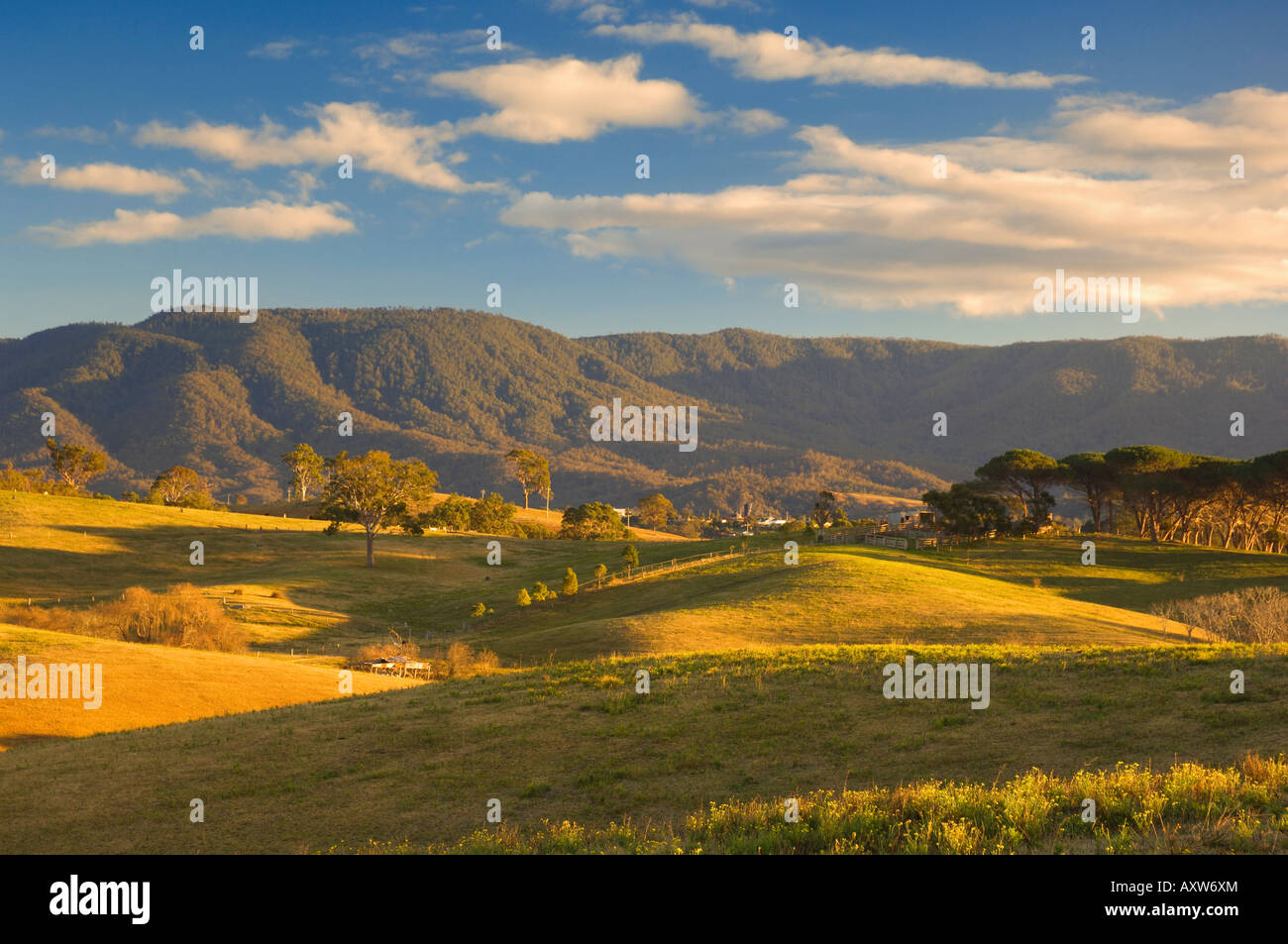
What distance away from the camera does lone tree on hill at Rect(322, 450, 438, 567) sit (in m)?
95.9

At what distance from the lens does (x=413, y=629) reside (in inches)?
2894

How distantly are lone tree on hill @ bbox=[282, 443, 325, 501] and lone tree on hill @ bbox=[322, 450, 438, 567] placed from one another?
195 feet

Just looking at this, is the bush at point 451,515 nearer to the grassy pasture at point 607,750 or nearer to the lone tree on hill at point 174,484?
the lone tree on hill at point 174,484

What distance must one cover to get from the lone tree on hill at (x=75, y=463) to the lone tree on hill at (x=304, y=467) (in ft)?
107

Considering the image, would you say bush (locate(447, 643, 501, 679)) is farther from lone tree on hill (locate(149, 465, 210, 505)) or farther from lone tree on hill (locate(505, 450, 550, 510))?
lone tree on hill (locate(149, 465, 210, 505))

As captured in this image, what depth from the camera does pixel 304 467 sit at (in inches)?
6658

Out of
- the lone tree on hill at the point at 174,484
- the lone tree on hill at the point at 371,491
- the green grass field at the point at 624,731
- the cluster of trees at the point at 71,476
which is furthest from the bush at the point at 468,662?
the lone tree on hill at the point at 174,484

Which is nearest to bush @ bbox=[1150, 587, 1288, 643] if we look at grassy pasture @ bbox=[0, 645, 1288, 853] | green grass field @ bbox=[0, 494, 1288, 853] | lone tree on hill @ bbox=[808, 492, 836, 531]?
green grass field @ bbox=[0, 494, 1288, 853]

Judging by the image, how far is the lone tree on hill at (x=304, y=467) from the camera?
16312cm

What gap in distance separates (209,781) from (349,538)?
97.3 m

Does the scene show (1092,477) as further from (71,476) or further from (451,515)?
(71,476)

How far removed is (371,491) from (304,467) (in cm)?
8106

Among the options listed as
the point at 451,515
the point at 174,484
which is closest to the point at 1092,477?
the point at 451,515
